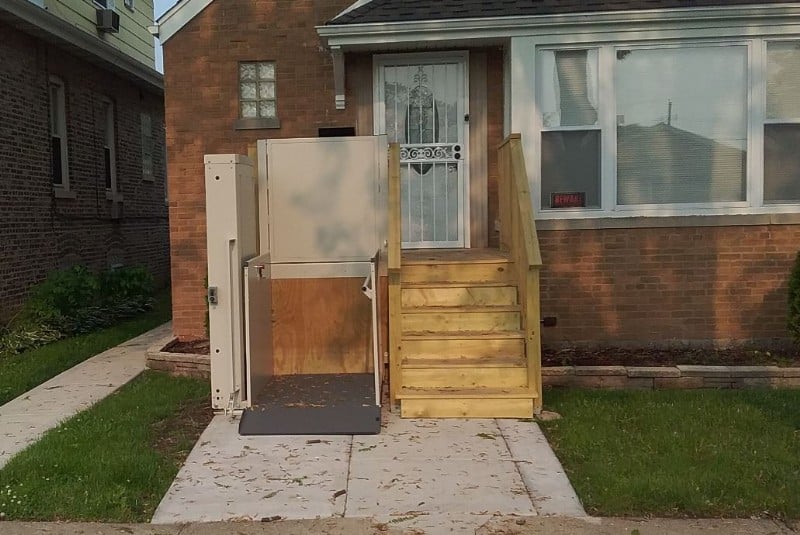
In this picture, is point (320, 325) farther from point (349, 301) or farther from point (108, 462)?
point (108, 462)

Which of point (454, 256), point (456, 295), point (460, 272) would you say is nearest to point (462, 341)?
point (456, 295)

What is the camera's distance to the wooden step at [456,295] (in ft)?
22.5

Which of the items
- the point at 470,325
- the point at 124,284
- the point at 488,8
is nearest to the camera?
the point at 470,325

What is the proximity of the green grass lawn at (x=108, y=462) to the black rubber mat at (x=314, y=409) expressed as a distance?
0.49 m

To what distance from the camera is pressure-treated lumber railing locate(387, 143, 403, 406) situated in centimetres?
618

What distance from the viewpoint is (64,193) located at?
11570 mm

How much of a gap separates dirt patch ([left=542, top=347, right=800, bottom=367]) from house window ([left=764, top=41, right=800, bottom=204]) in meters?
1.57

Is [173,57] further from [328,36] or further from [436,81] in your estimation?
[436,81]

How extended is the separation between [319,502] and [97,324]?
24.8 ft

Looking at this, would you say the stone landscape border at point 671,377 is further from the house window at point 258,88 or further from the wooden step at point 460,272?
the house window at point 258,88

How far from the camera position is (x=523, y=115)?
7.69 metres

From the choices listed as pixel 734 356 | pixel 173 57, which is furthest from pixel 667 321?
pixel 173 57

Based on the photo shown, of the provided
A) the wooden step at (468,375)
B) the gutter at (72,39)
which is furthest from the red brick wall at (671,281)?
the gutter at (72,39)

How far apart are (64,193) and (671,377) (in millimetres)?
9149
